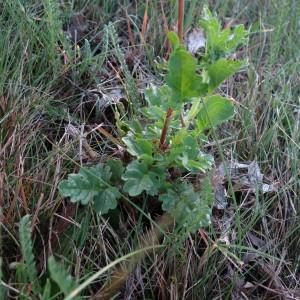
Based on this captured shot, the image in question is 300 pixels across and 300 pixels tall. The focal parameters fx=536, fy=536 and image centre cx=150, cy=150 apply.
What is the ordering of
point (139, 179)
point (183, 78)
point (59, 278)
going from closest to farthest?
point (59, 278), point (183, 78), point (139, 179)

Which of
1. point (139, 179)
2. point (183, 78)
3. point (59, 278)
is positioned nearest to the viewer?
point (59, 278)

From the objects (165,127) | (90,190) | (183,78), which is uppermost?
(183,78)

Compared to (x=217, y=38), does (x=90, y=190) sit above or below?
below

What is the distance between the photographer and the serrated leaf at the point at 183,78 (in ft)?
3.91

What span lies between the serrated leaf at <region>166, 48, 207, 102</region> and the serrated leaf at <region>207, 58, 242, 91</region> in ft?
0.10

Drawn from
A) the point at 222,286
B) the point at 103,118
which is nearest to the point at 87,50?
the point at 103,118

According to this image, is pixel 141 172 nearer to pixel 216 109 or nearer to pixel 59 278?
pixel 216 109

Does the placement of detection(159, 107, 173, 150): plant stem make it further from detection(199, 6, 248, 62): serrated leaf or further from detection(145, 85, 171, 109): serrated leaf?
detection(199, 6, 248, 62): serrated leaf

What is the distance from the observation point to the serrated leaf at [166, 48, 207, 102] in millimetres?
1192

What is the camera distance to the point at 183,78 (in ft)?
3.96

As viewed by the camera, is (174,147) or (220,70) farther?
(174,147)

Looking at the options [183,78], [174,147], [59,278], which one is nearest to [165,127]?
[174,147]

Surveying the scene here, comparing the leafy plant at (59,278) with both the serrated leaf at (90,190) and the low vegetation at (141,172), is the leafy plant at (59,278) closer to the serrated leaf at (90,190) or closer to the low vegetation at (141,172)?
the low vegetation at (141,172)

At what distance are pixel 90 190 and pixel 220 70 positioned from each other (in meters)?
0.43
